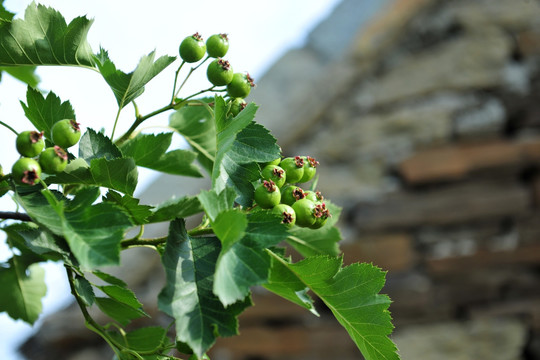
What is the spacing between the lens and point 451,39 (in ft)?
7.70

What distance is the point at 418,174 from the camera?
2.15 m

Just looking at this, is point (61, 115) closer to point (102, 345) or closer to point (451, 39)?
point (102, 345)

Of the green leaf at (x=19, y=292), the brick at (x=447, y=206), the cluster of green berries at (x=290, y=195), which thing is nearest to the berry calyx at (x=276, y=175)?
the cluster of green berries at (x=290, y=195)

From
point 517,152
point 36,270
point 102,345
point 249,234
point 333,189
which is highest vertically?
point 249,234

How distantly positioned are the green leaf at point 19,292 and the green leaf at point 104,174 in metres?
0.22

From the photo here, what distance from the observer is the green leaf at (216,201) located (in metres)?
0.47

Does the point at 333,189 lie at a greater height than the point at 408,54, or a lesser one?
lesser

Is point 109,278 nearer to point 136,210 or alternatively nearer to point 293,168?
point 136,210

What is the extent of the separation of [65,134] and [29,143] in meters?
0.04

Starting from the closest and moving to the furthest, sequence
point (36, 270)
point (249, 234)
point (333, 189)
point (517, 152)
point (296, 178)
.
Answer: point (249, 234) → point (296, 178) → point (36, 270) → point (517, 152) → point (333, 189)

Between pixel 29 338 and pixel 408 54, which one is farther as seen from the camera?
pixel 408 54

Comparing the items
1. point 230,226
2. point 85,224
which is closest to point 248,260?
point 230,226

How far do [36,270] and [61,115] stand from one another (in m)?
0.28

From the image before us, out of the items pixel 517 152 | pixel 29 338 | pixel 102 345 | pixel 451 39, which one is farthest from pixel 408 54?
pixel 29 338
